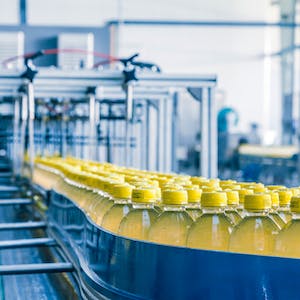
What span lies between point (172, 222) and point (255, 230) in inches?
5.2

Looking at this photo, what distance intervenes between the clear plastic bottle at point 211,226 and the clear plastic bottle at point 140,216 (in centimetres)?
9

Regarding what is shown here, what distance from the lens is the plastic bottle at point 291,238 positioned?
918 millimetres

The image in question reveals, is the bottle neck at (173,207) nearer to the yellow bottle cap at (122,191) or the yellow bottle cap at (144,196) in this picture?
the yellow bottle cap at (144,196)

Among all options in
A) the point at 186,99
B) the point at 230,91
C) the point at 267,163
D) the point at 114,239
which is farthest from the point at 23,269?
the point at 230,91

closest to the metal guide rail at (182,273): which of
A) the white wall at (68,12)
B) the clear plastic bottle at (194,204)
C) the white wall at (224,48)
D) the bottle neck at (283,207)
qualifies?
the clear plastic bottle at (194,204)

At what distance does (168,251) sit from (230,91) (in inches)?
555

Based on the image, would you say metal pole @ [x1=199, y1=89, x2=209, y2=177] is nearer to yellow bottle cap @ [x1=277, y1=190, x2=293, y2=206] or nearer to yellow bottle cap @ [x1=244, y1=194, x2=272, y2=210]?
yellow bottle cap @ [x1=277, y1=190, x2=293, y2=206]

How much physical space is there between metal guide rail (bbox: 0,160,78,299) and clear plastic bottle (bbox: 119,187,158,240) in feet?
1.06

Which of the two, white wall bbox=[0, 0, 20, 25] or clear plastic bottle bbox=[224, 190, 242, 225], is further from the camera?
white wall bbox=[0, 0, 20, 25]

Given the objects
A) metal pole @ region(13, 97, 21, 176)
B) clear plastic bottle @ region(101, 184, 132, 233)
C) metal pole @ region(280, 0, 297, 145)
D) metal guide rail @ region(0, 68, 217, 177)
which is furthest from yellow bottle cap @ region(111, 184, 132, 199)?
metal pole @ region(280, 0, 297, 145)

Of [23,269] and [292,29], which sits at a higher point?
[292,29]

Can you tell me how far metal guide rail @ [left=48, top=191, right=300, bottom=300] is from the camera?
897mm

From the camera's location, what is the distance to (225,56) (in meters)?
14.9

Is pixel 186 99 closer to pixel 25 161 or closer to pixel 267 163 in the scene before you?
pixel 267 163
